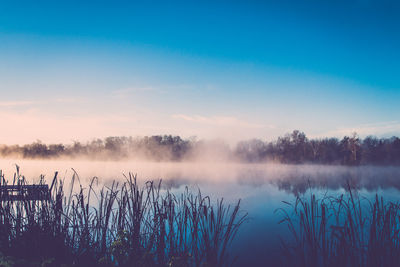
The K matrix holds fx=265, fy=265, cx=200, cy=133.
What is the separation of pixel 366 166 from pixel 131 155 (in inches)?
2343

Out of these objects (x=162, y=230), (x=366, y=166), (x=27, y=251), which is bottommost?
(x=366, y=166)

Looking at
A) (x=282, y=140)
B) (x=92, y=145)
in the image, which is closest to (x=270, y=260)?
(x=282, y=140)

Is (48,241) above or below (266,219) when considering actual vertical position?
above

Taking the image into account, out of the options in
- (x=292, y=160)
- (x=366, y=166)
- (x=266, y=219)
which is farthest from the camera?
(x=292, y=160)

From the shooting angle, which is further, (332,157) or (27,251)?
(332,157)

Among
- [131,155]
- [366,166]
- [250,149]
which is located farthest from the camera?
[131,155]

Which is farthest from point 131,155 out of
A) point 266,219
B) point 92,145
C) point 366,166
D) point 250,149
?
point 266,219

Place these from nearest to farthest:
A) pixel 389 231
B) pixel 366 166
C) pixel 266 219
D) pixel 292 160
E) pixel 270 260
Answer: pixel 389 231
pixel 270 260
pixel 266 219
pixel 366 166
pixel 292 160

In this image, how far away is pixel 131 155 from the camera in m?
79.2

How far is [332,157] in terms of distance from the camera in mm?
52156

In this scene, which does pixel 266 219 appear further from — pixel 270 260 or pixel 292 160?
pixel 292 160

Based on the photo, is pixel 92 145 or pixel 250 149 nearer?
pixel 250 149

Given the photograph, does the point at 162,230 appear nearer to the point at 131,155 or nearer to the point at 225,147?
the point at 225,147

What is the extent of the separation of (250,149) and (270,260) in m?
61.3
